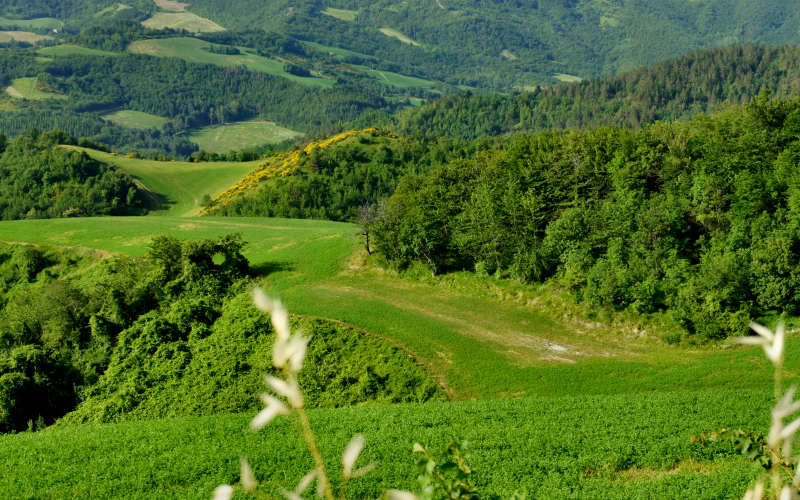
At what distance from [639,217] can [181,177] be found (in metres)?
126

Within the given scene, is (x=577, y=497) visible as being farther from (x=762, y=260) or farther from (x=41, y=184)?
(x=41, y=184)

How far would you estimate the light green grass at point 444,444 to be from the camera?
50.0ft

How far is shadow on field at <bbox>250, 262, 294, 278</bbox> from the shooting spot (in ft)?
156

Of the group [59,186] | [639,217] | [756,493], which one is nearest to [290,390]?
[756,493]

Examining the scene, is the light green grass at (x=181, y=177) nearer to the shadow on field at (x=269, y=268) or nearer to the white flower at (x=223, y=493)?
the shadow on field at (x=269, y=268)

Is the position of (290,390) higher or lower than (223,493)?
higher

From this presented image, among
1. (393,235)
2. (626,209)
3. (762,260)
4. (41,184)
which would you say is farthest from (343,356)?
(41,184)

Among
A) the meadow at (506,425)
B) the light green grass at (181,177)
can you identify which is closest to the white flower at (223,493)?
the meadow at (506,425)

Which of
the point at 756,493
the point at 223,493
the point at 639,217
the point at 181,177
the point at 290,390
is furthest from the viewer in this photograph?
the point at 181,177

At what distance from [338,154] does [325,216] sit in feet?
74.4

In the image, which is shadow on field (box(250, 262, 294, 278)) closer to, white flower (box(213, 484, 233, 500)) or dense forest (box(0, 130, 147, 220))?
white flower (box(213, 484, 233, 500))

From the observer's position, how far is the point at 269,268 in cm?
4850

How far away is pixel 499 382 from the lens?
2755 centimetres

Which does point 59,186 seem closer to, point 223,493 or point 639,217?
point 639,217
